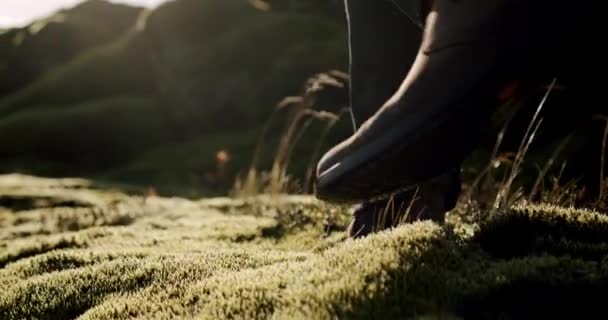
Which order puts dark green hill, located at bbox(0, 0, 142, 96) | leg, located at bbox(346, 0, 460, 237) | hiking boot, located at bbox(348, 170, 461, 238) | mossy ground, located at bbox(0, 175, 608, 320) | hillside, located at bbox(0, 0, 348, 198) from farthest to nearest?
dark green hill, located at bbox(0, 0, 142, 96)
hillside, located at bbox(0, 0, 348, 198)
leg, located at bbox(346, 0, 460, 237)
hiking boot, located at bbox(348, 170, 461, 238)
mossy ground, located at bbox(0, 175, 608, 320)

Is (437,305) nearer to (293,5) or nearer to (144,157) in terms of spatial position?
(144,157)

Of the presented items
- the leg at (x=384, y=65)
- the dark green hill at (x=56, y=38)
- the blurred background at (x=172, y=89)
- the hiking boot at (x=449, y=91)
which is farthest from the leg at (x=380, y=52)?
the dark green hill at (x=56, y=38)

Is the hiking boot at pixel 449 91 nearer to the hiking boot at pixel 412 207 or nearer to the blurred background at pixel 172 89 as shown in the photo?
the hiking boot at pixel 412 207

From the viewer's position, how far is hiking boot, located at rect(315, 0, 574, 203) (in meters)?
3.17

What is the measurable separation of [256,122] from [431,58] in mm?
65323

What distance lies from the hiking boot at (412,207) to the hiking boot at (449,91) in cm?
61

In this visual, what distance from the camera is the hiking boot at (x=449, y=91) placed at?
3.17 meters

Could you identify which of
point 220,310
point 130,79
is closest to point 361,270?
point 220,310

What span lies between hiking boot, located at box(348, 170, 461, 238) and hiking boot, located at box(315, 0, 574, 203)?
1.99 ft

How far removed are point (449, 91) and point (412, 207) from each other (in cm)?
113

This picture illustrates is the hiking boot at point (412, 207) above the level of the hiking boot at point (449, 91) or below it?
below

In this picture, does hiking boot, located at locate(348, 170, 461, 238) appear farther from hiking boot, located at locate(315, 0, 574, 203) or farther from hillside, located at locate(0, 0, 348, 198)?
hillside, located at locate(0, 0, 348, 198)

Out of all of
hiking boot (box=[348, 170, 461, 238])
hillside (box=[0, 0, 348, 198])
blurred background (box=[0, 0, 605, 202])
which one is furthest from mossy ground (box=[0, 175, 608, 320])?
hillside (box=[0, 0, 348, 198])

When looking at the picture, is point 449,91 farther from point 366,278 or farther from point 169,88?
point 169,88
